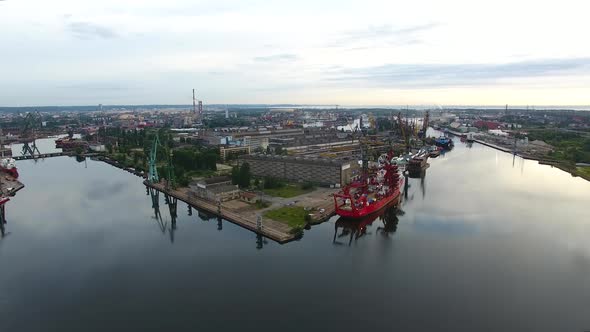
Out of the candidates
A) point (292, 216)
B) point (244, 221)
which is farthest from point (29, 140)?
point (292, 216)

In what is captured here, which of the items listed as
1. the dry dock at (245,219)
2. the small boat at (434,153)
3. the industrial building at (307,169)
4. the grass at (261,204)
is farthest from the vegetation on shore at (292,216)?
the small boat at (434,153)

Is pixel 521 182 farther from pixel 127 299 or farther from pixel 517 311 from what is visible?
pixel 127 299

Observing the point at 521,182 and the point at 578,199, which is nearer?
the point at 578,199

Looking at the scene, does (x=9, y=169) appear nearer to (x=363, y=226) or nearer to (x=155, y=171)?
(x=155, y=171)

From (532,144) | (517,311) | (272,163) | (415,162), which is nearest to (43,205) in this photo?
(272,163)

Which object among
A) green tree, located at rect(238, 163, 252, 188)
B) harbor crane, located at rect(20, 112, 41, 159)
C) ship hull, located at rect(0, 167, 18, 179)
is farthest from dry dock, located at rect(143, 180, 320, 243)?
harbor crane, located at rect(20, 112, 41, 159)

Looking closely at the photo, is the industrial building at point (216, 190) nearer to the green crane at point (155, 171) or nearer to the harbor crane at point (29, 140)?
the green crane at point (155, 171)
